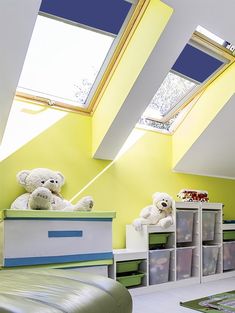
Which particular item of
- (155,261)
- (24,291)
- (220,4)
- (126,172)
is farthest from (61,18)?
(155,261)

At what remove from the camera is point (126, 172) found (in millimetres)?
3646

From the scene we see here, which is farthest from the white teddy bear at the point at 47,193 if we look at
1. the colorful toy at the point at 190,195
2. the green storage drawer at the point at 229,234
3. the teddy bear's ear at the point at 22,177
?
the green storage drawer at the point at 229,234

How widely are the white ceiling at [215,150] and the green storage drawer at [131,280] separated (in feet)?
5.01

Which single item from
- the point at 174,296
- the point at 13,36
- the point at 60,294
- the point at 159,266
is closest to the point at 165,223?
the point at 159,266

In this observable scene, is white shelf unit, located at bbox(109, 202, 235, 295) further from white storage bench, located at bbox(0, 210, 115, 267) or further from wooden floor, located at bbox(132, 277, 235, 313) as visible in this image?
white storage bench, located at bbox(0, 210, 115, 267)

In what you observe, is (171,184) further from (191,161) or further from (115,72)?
(115,72)

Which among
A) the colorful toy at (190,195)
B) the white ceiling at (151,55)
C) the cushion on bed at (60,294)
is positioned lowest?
the cushion on bed at (60,294)

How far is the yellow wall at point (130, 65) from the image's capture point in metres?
2.55

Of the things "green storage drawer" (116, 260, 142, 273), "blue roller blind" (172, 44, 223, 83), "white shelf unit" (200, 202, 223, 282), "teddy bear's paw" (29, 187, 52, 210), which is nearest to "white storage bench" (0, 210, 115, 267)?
"teddy bear's paw" (29, 187, 52, 210)

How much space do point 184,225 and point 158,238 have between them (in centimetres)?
41

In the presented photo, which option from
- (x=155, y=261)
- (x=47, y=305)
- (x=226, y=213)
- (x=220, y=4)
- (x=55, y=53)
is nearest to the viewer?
(x=47, y=305)

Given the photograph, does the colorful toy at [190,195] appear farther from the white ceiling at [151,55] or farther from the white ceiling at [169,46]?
the white ceiling at [169,46]

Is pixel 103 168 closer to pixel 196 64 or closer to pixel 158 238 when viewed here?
pixel 158 238

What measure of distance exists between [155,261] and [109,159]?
1.18 meters
